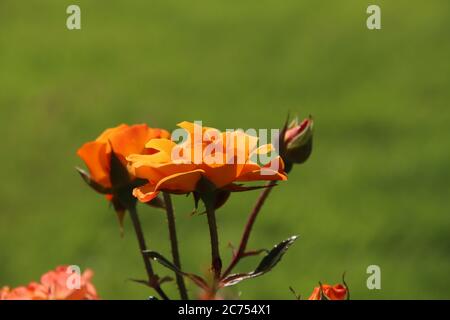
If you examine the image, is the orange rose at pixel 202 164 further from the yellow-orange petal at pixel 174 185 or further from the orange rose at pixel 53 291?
the orange rose at pixel 53 291

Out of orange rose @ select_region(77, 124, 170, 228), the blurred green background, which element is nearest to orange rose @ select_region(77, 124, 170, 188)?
orange rose @ select_region(77, 124, 170, 228)

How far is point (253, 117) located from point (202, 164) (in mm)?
2384

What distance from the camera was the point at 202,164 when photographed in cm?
59

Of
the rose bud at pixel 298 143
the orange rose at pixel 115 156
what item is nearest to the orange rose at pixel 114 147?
the orange rose at pixel 115 156

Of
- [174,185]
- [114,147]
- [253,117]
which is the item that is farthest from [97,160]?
[253,117]

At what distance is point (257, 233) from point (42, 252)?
56 cm

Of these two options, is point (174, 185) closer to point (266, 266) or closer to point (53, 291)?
point (266, 266)

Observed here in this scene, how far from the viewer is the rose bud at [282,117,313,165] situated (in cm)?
76

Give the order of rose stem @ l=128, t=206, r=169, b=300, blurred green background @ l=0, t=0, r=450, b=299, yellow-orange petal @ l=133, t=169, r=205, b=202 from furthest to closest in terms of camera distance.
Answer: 1. blurred green background @ l=0, t=0, r=450, b=299
2. rose stem @ l=128, t=206, r=169, b=300
3. yellow-orange petal @ l=133, t=169, r=205, b=202

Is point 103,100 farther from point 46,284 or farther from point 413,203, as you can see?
point 46,284

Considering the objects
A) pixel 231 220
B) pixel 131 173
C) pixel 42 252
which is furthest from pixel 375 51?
pixel 131 173

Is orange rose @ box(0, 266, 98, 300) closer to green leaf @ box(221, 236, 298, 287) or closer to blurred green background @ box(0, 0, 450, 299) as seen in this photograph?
green leaf @ box(221, 236, 298, 287)

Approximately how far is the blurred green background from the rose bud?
1226 mm

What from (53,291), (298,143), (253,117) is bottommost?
(253,117)
